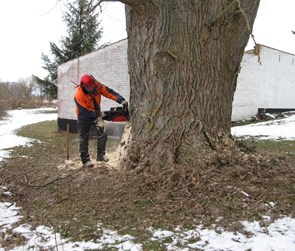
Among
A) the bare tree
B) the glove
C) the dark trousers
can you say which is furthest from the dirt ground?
the glove

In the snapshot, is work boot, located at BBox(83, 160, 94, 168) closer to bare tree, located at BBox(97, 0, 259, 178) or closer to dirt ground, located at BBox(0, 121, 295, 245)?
dirt ground, located at BBox(0, 121, 295, 245)

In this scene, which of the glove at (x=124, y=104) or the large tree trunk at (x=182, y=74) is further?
the glove at (x=124, y=104)

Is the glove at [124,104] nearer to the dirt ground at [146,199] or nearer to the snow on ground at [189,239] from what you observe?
the dirt ground at [146,199]

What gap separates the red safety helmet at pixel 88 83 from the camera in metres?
5.77

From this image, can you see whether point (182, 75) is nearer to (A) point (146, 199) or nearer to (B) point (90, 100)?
(A) point (146, 199)

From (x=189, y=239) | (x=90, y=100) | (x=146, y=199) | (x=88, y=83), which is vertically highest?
(x=88, y=83)

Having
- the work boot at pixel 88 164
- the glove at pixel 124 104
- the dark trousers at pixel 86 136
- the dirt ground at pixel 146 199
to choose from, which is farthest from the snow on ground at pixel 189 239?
the glove at pixel 124 104

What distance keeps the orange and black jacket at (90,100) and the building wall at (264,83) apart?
12.1m

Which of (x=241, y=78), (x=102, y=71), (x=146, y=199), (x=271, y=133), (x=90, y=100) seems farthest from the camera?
(x=241, y=78)

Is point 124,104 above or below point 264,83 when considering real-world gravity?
below

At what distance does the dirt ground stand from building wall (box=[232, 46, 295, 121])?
12823 mm

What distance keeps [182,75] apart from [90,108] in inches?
79.7

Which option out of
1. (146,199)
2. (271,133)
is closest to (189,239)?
(146,199)

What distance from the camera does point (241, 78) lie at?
1789 centimetres
